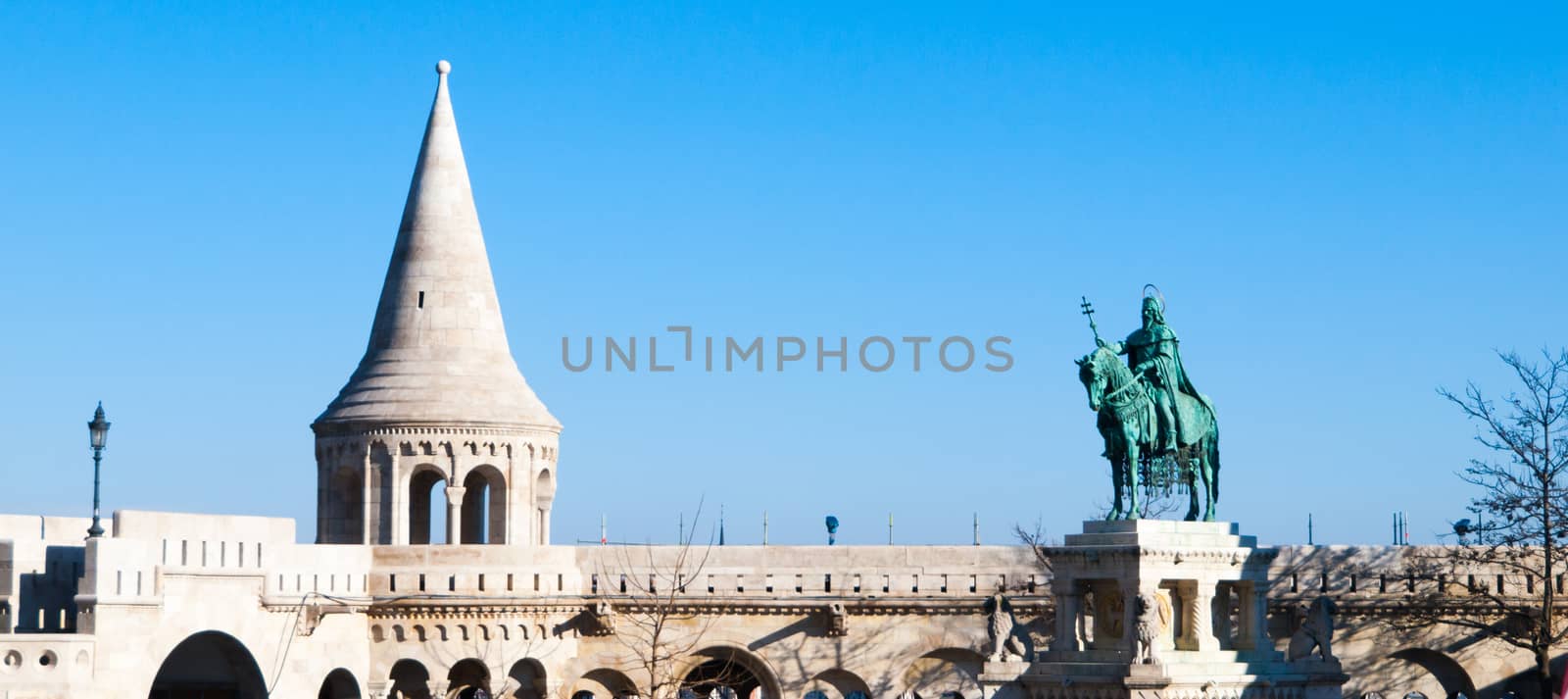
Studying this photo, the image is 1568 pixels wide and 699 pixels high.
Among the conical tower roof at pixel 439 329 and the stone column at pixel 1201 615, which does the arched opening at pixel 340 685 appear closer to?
the conical tower roof at pixel 439 329

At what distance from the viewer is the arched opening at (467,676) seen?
36.5 metres

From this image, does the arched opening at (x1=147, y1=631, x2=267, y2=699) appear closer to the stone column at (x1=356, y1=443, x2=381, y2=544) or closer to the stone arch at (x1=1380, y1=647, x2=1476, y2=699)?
the stone column at (x1=356, y1=443, x2=381, y2=544)

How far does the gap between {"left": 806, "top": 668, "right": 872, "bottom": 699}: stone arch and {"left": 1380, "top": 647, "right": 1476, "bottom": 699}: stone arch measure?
25.1 ft

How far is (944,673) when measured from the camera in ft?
125

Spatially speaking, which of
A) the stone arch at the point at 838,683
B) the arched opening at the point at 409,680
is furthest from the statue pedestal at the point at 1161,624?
the arched opening at the point at 409,680

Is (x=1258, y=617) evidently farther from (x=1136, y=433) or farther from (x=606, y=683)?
(x=606, y=683)

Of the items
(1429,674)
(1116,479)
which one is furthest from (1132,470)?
(1429,674)

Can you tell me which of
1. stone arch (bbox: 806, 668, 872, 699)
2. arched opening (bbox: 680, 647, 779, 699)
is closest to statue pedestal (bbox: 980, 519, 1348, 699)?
arched opening (bbox: 680, 647, 779, 699)

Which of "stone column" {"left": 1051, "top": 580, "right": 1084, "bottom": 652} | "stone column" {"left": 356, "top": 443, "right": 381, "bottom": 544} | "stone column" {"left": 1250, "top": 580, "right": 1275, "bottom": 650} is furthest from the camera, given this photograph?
"stone column" {"left": 356, "top": 443, "right": 381, "bottom": 544}

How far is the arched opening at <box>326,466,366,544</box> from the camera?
38156 mm

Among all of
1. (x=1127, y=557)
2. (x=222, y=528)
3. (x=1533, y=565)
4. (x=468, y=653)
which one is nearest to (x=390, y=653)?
(x=468, y=653)

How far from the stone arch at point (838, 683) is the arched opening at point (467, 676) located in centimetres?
482

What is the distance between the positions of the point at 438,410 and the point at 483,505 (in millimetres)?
2702

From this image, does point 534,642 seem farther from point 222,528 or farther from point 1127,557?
point 1127,557
